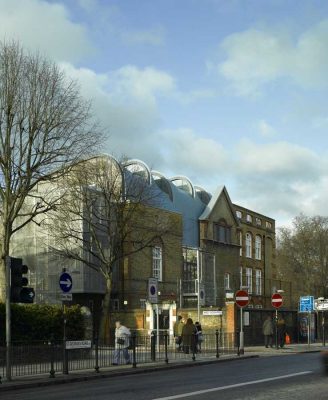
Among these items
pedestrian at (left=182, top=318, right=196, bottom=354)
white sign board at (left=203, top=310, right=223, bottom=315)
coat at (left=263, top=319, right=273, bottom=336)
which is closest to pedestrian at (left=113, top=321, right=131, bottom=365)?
pedestrian at (left=182, top=318, right=196, bottom=354)

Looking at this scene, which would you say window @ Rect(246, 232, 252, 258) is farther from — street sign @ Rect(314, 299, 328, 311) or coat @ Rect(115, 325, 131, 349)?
coat @ Rect(115, 325, 131, 349)

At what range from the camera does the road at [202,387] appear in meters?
13.0

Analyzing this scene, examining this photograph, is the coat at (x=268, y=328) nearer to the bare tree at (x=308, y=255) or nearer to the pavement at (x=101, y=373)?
the pavement at (x=101, y=373)

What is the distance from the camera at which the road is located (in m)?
13.0

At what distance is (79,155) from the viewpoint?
91.5 ft

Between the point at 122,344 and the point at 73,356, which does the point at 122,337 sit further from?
the point at 73,356

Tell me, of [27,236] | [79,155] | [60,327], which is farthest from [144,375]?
[27,236]

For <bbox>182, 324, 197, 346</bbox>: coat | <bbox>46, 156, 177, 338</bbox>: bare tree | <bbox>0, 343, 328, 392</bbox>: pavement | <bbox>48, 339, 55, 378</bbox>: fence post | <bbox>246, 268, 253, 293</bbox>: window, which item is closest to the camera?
<bbox>0, 343, 328, 392</bbox>: pavement

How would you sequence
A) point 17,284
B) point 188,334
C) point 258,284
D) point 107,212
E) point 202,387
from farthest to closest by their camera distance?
1. point 258,284
2. point 107,212
3. point 188,334
4. point 17,284
5. point 202,387

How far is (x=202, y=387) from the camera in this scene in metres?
14.8

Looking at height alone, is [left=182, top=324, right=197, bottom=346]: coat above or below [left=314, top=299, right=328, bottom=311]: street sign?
below

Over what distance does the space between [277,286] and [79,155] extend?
105ft

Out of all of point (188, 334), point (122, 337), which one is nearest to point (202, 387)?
point (122, 337)

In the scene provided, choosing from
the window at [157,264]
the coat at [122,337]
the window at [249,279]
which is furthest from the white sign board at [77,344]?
the window at [249,279]
